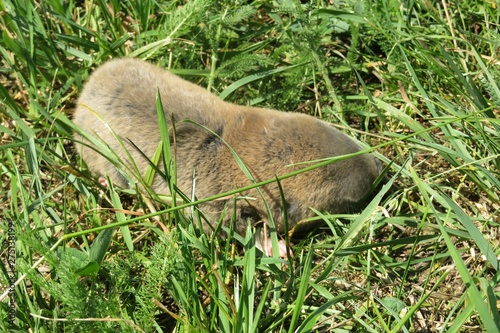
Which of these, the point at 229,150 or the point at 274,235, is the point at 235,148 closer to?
the point at 229,150

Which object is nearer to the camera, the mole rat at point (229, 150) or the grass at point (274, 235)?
the grass at point (274, 235)

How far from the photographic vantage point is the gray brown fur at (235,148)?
3840 mm

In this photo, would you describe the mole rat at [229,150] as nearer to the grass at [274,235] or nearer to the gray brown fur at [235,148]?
the gray brown fur at [235,148]

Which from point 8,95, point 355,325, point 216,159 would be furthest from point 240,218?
point 8,95

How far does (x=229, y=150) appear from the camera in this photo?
3875mm

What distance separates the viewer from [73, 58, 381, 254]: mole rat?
3838 millimetres

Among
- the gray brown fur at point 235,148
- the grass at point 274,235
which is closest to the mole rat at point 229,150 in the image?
the gray brown fur at point 235,148

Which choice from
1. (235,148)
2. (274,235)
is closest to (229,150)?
(235,148)

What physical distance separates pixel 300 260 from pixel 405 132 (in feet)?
4.25

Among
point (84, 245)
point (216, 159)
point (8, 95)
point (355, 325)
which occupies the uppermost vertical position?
point (8, 95)

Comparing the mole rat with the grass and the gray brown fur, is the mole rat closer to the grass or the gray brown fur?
the gray brown fur

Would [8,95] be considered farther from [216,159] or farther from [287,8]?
[287,8]

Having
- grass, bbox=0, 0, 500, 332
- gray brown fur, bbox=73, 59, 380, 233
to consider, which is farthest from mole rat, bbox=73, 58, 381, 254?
grass, bbox=0, 0, 500, 332

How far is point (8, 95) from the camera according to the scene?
14.7 feet
